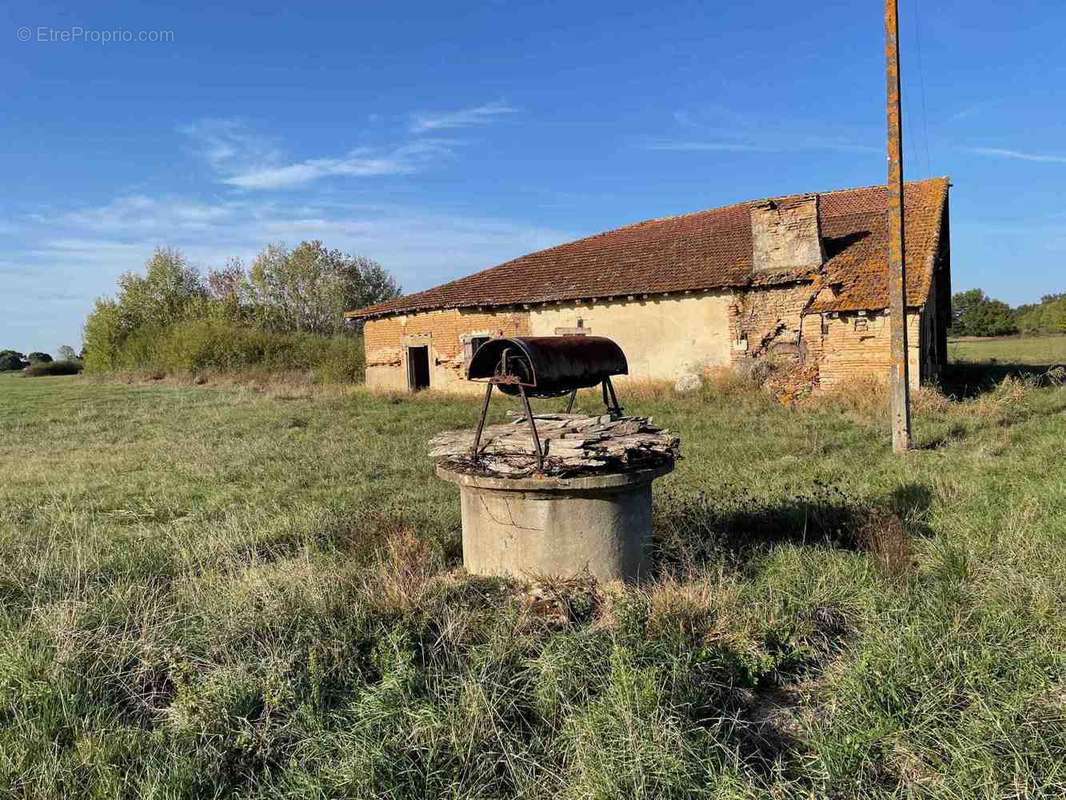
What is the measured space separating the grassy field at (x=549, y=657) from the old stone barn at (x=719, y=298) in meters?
9.18

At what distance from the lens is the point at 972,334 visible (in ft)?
190

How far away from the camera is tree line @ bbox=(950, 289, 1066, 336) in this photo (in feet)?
180

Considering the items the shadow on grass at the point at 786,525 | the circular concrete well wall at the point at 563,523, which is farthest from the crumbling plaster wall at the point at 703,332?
the circular concrete well wall at the point at 563,523

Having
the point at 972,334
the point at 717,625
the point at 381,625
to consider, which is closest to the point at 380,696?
the point at 381,625

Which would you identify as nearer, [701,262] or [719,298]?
[719,298]

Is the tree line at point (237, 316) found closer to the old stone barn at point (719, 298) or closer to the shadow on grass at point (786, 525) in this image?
the old stone barn at point (719, 298)

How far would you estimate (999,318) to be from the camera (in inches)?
2233

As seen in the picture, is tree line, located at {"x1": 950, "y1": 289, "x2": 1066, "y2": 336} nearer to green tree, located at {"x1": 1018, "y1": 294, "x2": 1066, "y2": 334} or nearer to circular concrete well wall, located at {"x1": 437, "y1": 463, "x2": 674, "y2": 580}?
green tree, located at {"x1": 1018, "y1": 294, "x2": 1066, "y2": 334}

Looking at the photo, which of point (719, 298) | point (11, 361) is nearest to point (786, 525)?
point (719, 298)

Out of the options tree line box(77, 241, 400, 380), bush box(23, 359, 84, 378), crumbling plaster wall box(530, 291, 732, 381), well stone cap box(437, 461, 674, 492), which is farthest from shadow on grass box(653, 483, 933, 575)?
bush box(23, 359, 84, 378)

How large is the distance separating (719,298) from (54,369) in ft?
184

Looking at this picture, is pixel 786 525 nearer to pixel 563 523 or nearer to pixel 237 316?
pixel 563 523

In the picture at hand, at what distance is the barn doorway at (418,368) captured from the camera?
22859 millimetres

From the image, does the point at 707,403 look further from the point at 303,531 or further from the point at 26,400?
the point at 26,400
